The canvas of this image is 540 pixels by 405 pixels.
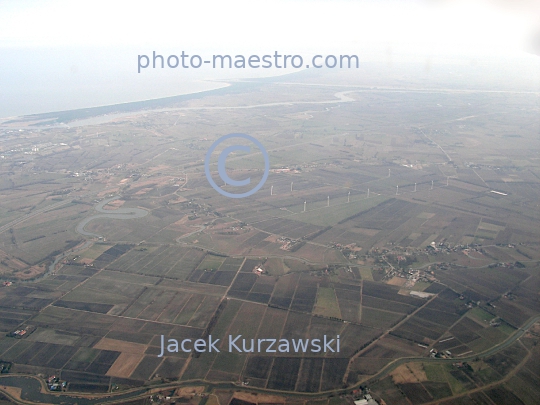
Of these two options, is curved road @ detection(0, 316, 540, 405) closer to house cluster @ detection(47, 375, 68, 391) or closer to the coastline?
house cluster @ detection(47, 375, 68, 391)

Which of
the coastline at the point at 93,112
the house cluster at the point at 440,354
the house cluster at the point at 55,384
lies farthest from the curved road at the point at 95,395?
the coastline at the point at 93,112

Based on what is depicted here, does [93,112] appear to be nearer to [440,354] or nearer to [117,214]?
[117,214]

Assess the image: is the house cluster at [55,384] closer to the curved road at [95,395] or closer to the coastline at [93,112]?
the curved road at [95,395]

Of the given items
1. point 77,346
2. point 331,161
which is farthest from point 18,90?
point 77,346

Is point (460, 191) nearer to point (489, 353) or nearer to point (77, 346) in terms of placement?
point (489, 353)

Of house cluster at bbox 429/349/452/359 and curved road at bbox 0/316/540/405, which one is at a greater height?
house cluster at bbox 429/349/452/359

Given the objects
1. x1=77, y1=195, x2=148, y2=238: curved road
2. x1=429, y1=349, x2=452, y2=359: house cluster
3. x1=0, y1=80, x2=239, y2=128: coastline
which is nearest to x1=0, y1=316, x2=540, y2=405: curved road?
x1=429, y1=349, x2=452, y2=359: house cluster

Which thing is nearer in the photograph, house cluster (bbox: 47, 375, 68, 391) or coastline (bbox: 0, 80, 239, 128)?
house cluster (bbox: 47, 375, 68, 391)

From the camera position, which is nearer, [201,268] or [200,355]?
[200,355]

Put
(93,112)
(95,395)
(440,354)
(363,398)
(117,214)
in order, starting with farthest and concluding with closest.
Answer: (93,112) → (117,214) → (440,354) → (95,395) → (363,398)

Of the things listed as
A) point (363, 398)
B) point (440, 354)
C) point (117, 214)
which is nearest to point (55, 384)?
point (363, 398)

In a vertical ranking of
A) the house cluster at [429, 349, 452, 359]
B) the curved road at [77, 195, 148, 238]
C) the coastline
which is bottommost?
the house cluster at [429, 349, 452, 359]
